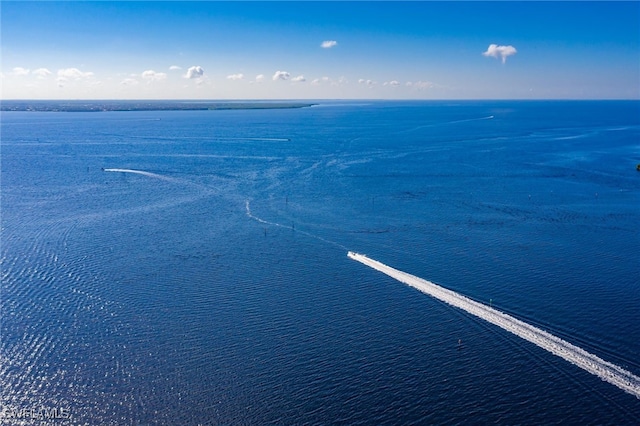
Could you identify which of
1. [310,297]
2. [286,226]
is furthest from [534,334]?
[286,226]

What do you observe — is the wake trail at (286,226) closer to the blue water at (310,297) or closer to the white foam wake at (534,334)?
the blue water at (310,297)

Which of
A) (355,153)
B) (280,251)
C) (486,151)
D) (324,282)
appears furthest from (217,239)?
(486,151)

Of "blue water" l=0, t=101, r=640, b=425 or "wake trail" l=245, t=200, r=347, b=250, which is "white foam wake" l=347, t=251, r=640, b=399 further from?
"wake trail" l=245, t=200, r=347, b=250

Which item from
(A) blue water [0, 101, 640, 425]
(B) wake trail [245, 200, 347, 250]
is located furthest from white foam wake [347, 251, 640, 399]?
(B) wake trail [245, 200, 347, 250]

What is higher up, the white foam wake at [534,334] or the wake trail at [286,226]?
the wake trail at [286,226]

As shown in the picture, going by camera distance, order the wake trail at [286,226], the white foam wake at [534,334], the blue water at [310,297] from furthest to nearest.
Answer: the wake trail at [286,226] < the white foam wake at [534,334] < the blue water at [310,297]

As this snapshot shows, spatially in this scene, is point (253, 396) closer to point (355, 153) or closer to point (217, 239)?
point (217, 239)

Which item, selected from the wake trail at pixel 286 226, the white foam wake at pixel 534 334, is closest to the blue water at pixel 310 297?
the wake trail at pixel 286 226

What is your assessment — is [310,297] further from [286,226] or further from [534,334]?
[286,226]
